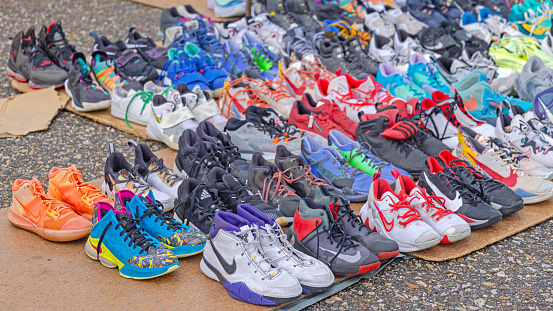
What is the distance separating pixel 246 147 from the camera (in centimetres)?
364

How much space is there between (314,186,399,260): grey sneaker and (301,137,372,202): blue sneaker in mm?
444

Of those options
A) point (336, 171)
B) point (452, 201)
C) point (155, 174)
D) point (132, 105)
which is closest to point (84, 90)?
point (132, 105)

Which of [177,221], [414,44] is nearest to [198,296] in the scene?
[177,221]

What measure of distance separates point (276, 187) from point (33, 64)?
2.66m

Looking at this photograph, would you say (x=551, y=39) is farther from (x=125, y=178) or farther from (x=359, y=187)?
(x=125, y=178)

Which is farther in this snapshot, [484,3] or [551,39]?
[484,3]

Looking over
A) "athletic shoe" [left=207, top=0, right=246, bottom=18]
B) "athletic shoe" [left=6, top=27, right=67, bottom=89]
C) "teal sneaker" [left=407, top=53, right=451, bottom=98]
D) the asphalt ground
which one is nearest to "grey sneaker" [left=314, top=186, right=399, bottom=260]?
the asphalt ground

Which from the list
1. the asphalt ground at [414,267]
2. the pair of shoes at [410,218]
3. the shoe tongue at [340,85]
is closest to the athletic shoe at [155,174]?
the asphalt ground at [414,267]

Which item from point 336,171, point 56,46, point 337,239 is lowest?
point 336,171

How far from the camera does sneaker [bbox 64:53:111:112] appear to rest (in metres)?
4.29

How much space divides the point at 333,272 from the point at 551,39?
3.79m

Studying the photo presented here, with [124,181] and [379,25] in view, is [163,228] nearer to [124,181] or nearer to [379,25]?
[124,181]

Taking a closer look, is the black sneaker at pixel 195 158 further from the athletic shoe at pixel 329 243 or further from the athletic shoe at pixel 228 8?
the athletic shoe at pixel 228 8

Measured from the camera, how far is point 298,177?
3.11 m
